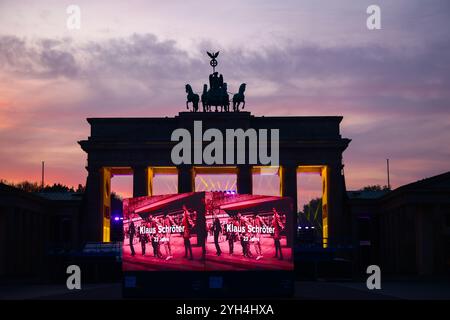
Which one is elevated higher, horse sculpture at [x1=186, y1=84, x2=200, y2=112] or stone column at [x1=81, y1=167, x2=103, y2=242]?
horse sculpture at [x1=186, y1=84, x2=200, y2=112]

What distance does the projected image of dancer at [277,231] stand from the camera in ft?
143

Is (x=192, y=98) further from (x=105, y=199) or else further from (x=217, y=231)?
Answer: (x=217, y=231)

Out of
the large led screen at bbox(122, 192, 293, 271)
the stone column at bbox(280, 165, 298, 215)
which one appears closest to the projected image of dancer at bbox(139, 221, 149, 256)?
the large led screen at bbox(122, 192, 293, 271)

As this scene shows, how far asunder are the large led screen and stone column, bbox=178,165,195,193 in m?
54.2

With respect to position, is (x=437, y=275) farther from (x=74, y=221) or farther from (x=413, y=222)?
(x=74, y=221)

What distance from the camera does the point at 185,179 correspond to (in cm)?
9869

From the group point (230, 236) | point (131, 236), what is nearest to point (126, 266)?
point (131, 236)

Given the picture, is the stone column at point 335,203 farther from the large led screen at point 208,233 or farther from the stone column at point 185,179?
the large led screen at point 208,233

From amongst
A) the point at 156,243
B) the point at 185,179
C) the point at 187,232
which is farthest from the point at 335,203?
the point at 156,243

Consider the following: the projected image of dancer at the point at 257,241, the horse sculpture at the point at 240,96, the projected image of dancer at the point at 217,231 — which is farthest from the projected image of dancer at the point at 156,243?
the horse sculpture at the point at 240,96

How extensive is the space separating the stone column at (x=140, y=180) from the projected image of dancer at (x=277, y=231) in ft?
181

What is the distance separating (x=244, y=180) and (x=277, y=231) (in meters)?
54.8

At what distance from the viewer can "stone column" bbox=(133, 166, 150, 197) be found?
320 ft

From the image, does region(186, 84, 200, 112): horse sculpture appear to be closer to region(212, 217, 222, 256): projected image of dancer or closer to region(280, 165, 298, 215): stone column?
region(280, 165, 298, 215): stone column
